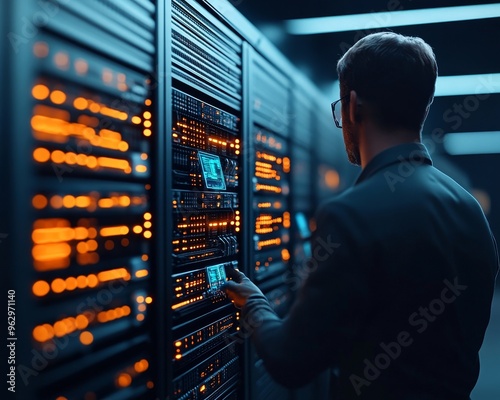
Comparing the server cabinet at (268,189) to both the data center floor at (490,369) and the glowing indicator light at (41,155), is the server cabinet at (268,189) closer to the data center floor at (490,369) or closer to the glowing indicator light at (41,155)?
the glowing indicator light at (41,155)

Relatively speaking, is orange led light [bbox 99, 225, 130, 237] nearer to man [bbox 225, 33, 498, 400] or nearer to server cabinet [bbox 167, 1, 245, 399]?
server cabinet [bbox 167, 1, 245, 399]

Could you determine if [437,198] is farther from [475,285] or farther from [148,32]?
[148,32]

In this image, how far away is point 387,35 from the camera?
1266mm

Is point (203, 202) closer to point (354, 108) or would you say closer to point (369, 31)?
point (354, 108)

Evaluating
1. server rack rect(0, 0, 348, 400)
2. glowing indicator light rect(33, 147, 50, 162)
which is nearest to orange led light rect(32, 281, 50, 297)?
server rack rect(0, 0, 348, 400)

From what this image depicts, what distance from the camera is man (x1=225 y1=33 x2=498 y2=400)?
1.05 metres

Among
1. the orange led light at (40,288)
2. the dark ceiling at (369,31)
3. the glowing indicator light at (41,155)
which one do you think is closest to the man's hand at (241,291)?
the orange led light at (40,288)

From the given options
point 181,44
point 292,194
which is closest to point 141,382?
point 181,44

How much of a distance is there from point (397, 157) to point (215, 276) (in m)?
1.05

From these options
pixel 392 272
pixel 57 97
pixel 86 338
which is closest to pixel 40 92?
pixel 57 97

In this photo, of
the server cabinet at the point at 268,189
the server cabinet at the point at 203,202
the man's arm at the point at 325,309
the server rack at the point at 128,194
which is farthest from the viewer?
the server cabinet at the point at 268,189

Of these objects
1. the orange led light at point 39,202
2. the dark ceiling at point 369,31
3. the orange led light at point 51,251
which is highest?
the dark ceiling at point 369,31

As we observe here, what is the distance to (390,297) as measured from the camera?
1.09 m

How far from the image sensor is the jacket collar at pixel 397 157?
1.19 m
